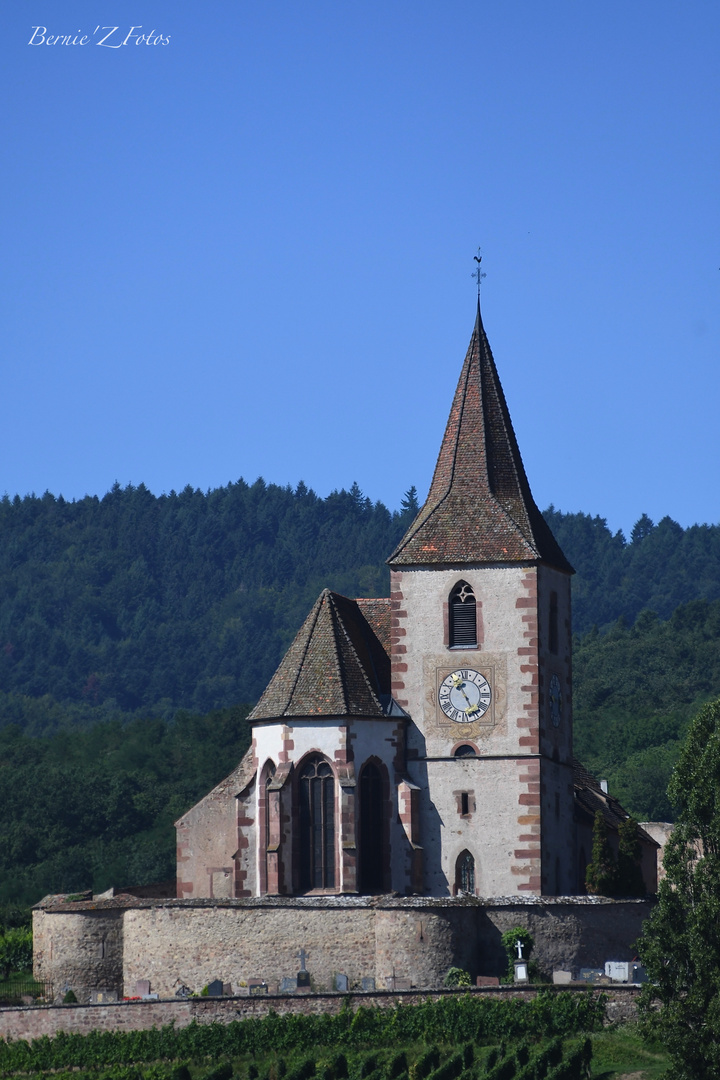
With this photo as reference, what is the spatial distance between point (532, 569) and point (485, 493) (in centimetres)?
371

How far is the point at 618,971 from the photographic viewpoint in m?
62.2

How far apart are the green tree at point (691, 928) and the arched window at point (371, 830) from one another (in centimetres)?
1405

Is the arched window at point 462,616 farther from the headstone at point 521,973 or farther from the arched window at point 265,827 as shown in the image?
the headstone at point 521,973

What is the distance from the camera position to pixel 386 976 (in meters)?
62.6

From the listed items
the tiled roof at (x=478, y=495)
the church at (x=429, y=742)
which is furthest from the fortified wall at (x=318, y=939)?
the tiled roof at (x=478, y=495)

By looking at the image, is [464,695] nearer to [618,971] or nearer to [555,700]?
[555,700]

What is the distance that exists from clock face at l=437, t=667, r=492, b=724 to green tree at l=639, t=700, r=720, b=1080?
13497 mm

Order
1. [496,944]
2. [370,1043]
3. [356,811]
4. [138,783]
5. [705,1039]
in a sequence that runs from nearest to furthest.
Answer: [705,1039]
[370,1043]
[496,944]
[356,811]
[138,783]

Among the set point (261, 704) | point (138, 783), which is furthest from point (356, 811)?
point (138, 783)

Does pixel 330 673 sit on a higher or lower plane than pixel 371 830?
higher

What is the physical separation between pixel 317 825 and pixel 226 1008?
1186 centimetres

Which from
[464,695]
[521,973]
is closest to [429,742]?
[464,695]

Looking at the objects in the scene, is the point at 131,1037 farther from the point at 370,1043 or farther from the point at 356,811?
the point at 356,811

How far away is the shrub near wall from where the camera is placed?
2325 inches
